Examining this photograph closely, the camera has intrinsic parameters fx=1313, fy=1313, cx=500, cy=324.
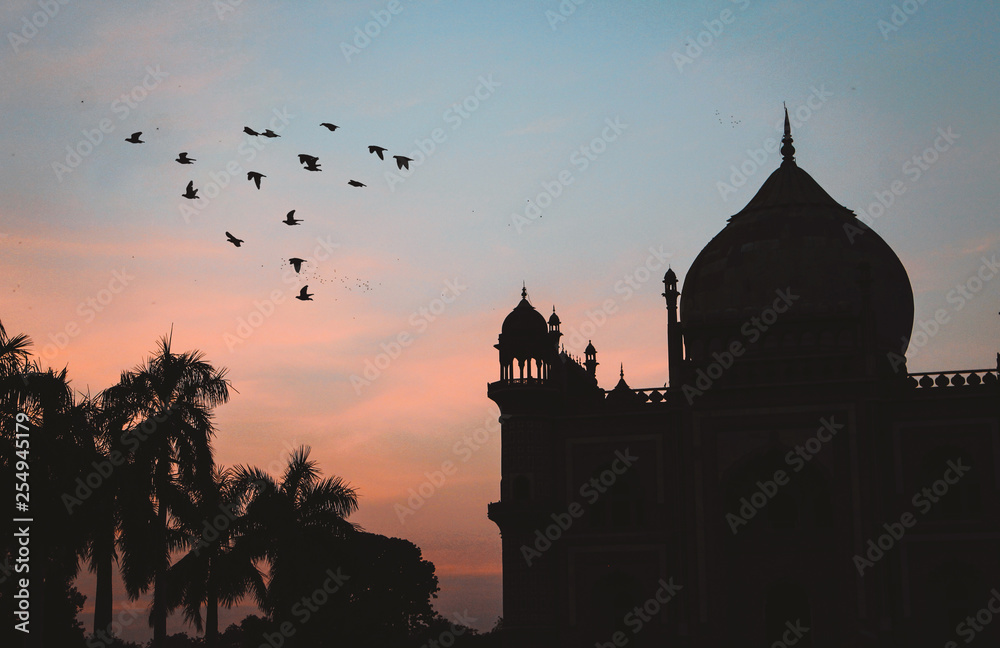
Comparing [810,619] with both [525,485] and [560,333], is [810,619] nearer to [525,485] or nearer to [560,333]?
[525,485]

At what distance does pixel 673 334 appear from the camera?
149 ft

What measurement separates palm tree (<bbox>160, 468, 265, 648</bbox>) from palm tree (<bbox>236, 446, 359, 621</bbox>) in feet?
1.42

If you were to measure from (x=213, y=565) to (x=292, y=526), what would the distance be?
2538mm

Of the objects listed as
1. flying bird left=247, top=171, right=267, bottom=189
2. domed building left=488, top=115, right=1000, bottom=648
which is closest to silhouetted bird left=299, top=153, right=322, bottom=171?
flying bird left=247, top=171, right=267, bottom=189

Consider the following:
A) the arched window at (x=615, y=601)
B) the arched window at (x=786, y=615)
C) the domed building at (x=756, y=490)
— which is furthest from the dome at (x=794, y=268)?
the arched window at (x=615, y=601)

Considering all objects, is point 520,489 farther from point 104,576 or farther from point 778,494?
point 104,576

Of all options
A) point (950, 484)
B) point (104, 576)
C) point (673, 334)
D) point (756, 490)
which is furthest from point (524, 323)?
point (104, 576)

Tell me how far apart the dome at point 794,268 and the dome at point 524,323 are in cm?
525

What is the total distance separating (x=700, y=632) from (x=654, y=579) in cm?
241

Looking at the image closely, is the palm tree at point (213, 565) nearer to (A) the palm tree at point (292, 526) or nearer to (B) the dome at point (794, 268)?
(A) the palm tree at point (292, 526)

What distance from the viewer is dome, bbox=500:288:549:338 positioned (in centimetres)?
4689

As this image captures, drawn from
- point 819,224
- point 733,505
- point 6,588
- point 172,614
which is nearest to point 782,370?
point 733,505

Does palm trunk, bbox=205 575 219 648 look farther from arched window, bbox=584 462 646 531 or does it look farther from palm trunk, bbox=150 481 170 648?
arched window, bbox=584 462 646 531

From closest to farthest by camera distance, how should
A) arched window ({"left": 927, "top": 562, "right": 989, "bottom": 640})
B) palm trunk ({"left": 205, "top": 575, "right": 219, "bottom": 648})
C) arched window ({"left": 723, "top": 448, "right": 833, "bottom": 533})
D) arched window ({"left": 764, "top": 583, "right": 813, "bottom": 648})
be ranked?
1. palm trunk ({"left": 205, "top": 575, "right": 219, "bottom": 648})
2. arched window ({"left": 927, "top": 562, "right": 989, "bottom": 640})
3. arched window ({"left": 764, "top": 583, "right": 813, "bottom": 648})
4. arched window ({"left": 723, "top": 448, "right": 833, "bottom": 533})
